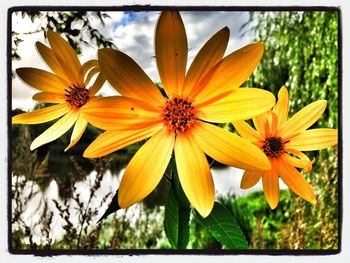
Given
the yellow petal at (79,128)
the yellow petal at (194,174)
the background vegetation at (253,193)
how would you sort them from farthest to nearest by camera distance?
1. the background vegetation at (253,193)
2. the yellow petal at (79,128)
3. the yellow petal at (194,174)

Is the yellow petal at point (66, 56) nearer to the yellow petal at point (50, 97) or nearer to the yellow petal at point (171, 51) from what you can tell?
the yellow petal at point (50, 97)

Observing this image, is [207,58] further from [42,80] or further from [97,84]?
[42,80]


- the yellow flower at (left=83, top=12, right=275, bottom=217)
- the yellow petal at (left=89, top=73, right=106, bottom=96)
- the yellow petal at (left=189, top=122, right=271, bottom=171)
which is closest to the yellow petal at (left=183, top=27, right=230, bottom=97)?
the yellow flower at (left=83, top=12, right=275, bottom=217)

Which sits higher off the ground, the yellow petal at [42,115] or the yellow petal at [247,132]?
the yellow petal at [42,115]

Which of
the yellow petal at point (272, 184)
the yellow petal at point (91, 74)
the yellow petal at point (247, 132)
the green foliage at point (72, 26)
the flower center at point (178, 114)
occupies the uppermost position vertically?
the green foliage at point (72, 26)

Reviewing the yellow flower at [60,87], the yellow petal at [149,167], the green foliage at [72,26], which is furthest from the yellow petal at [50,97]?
the yellow petal at [149,167]

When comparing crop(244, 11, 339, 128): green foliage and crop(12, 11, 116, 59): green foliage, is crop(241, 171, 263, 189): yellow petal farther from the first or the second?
crop(12, 11, 116, 59): green foliage
